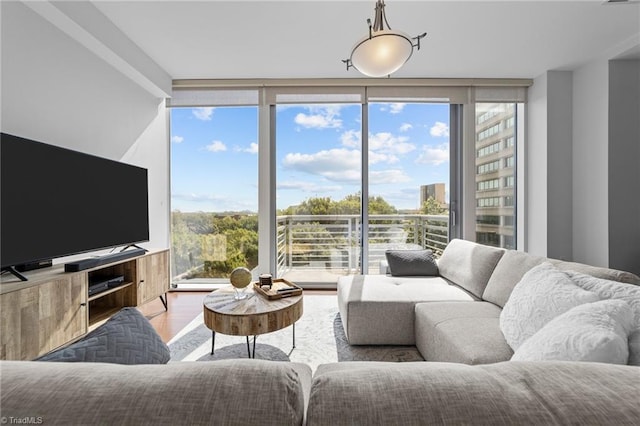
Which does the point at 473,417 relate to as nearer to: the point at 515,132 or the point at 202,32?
the point at 202,32

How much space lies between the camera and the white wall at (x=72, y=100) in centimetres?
197

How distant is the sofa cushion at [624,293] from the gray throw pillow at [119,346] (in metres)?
1.44

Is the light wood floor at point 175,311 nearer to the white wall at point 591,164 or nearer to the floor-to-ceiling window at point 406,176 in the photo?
the floor-to-ceiling window at point 406,176

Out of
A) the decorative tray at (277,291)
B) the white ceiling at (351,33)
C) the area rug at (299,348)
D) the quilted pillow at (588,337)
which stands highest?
the white ceiling at (351,33)

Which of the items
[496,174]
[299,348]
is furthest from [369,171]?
[299,348]

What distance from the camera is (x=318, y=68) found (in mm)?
3346

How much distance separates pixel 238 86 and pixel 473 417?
3931mm

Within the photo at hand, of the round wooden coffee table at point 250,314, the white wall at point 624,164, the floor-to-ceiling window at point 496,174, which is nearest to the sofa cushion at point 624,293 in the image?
the round wooden coffee table at point 250,314

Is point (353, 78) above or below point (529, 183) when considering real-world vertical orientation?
above

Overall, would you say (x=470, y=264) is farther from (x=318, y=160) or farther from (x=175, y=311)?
(x=175, y=311)

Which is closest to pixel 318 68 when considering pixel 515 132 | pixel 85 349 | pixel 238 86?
pixel 238 86

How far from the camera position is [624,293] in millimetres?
1121

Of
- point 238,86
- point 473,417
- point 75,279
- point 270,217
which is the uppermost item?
point 238,86

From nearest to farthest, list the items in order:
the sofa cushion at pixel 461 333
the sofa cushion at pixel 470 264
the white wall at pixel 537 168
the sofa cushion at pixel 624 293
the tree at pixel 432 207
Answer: the sofa cushion at pixel 624 293 → the sofa cushion at pixel 461 333 → the sofa cushion at pixel 470 264 → the white wall at pixel 537 168 → the tree at pixel 432 207
